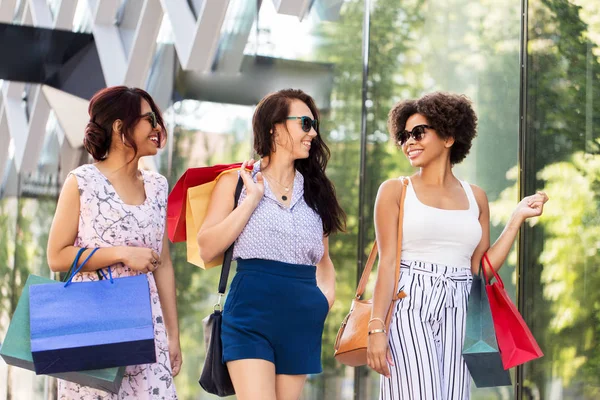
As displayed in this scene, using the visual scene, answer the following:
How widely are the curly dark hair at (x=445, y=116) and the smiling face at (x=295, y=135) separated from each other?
603mm

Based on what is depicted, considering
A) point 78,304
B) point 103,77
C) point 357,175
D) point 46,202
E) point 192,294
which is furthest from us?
point 46,202

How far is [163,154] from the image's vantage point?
10.4m

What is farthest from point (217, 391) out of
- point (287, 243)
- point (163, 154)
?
point (163, 154)

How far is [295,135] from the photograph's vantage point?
15.2ft

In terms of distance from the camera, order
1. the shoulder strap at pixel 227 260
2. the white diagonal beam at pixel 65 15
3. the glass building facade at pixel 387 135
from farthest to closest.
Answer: the white diagonal beam at pixel 65 15
the glass building facade at pixel 387 135
the shoulder strap at pixel 227 260

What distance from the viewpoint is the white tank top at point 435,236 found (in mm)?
4727

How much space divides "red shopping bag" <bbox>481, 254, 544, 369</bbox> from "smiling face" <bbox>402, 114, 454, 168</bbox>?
22.9 inches

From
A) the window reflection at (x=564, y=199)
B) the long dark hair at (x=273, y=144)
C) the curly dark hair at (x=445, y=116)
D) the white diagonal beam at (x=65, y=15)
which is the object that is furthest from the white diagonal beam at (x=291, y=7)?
the white diagonal beam at (x=65, y=15)

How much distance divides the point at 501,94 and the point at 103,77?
20.1ft

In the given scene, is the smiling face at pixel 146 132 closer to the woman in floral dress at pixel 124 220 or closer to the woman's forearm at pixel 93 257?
the woman in floral dress at pixel 124 220

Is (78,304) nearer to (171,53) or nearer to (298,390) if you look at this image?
(298,390)

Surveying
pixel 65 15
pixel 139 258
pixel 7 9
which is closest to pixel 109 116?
pixel 139 258

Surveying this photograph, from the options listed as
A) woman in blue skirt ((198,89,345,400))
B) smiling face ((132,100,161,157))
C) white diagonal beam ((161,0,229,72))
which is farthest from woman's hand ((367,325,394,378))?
white diagonal beam ((161,0,229,72))

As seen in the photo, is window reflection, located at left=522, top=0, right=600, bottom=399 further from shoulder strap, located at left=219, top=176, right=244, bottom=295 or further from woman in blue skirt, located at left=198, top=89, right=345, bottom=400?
shoulder strap, located at left=219, top=176, right=244, bottom=295
